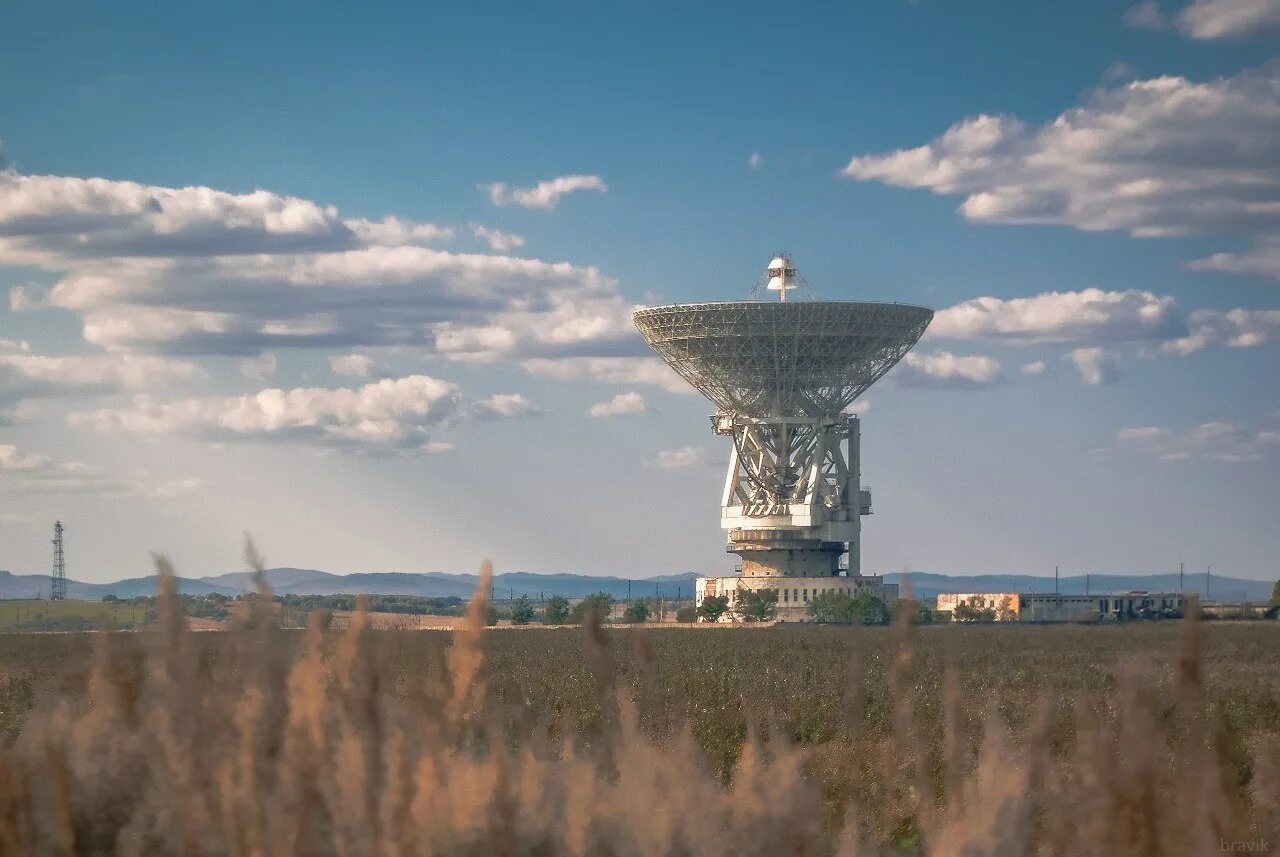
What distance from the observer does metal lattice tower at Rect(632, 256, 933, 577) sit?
10844cm

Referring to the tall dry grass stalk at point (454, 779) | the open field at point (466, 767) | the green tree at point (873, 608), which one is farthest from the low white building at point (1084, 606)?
the tall dry grass stalk at point (454, 779)

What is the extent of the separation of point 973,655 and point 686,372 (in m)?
56.4

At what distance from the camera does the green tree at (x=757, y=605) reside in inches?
4877

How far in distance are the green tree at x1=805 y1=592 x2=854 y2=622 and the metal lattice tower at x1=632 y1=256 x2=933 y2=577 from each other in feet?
5.94

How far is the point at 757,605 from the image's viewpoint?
12488 cm

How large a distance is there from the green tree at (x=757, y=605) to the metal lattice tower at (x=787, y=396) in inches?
61.1

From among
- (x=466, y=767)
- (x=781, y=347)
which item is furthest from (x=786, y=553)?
(x=466, y=767)

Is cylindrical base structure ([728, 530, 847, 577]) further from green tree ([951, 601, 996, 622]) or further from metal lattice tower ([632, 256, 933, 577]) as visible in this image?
green tree ([951, 601, 996, 622])

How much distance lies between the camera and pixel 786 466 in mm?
118812

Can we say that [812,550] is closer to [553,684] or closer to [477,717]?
[553,684]

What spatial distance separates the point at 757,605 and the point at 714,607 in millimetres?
5177

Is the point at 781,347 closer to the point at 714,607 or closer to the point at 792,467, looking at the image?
the point at 792,467

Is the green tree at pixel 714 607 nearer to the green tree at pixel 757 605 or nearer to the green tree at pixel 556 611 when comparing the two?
the green tree at pixel 757 605

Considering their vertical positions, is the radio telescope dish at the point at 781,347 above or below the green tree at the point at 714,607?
above
